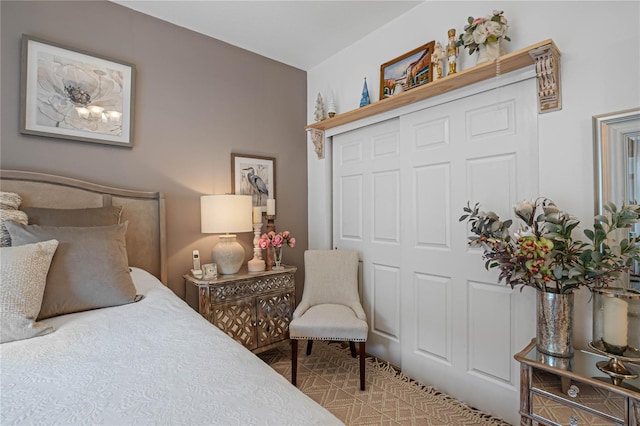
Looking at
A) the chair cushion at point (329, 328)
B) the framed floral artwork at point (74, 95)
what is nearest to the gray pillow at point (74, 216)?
the framed floral artwork at point (74, 95)

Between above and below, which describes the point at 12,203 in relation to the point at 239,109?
below

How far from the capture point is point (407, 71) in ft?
7.55

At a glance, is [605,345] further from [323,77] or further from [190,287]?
[323,77]

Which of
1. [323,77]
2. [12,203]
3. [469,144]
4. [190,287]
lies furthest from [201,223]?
[469,144]

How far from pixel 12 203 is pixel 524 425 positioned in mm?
2751

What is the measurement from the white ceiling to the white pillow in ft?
6.28

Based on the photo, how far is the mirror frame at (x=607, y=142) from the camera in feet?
4.64

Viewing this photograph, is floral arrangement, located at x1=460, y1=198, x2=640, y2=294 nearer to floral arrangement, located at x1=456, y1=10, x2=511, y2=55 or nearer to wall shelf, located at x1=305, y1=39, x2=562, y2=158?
wall shelf, located at x1=305, y1=39, x2=562, y2=158

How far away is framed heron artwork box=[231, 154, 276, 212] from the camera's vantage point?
2.76 m

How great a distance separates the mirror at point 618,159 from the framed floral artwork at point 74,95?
2.85 metres

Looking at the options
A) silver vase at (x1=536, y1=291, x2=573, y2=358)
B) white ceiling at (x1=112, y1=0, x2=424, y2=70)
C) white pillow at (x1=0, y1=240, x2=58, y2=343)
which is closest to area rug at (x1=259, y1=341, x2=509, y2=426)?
silver vase at (x1=536, y1=291, x2=573, y2=358)

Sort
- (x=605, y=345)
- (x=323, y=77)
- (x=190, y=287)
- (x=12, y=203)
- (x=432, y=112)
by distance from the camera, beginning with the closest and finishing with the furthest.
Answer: (x=605, y=345), (x=12, y=203), (x=432, y=112), (x=190, y=287), (x=323, y=77)

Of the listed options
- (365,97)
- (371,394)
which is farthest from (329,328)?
(365,97)

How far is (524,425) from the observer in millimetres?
1360
